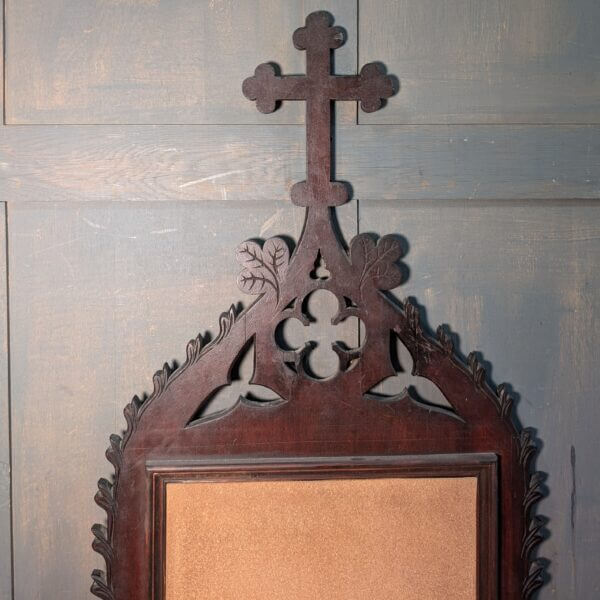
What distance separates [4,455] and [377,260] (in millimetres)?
738

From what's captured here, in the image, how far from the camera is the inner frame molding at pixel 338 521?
145 cm

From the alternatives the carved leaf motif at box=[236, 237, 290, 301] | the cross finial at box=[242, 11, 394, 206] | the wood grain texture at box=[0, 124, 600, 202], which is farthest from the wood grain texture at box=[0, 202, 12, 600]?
the cross finial at box=[242, 11, 394, 206]

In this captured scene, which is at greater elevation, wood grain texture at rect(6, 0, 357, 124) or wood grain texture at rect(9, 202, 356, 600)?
wood grain texture at rect(6, 0, 357, 124)

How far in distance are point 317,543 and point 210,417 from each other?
0.29 metres

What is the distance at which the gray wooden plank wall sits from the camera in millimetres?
1473

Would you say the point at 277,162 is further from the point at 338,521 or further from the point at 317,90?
the point at 338,521

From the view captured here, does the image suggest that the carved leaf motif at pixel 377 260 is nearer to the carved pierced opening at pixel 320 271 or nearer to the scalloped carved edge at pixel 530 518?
the carved pierced opening at pixel 320 271

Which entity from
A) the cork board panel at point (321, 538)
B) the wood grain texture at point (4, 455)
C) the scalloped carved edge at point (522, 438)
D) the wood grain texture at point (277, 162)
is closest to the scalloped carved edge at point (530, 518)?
the scalloped carved edge at point (522, 438)

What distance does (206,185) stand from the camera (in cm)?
149

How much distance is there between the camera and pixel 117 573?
1461 mm

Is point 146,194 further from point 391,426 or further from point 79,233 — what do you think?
point 391,426

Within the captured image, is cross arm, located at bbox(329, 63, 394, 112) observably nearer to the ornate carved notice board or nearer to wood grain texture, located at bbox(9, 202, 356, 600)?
the ornate carved notice board

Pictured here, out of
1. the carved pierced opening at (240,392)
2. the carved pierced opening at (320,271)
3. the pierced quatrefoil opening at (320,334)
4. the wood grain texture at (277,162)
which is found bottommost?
the carved pierced opening at (240,392)

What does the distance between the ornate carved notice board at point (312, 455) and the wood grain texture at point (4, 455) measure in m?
0.17
